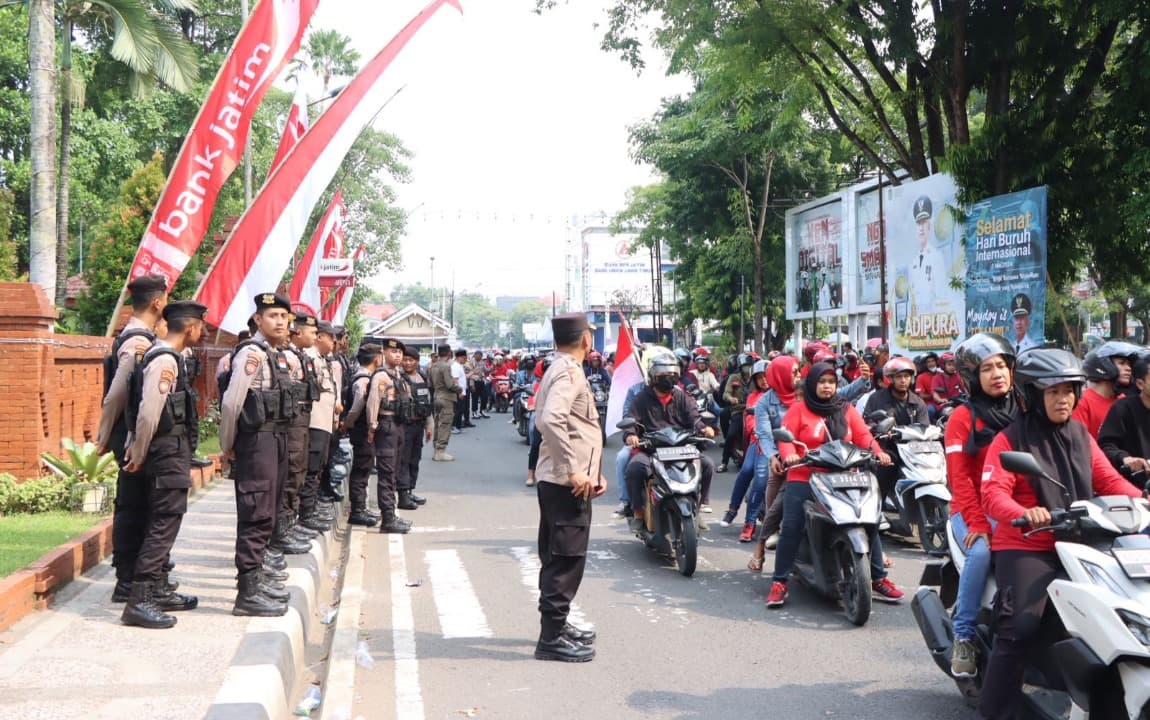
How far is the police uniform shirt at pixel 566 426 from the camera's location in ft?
20.5

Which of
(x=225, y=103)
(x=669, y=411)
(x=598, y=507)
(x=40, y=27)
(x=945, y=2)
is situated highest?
(x=945, y=2)

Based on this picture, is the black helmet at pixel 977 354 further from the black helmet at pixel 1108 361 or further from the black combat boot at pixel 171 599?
the black combat boot at pixel 171 599

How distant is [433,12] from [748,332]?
97.9 ft

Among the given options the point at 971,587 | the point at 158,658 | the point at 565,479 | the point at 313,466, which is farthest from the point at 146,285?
the point at 971,587

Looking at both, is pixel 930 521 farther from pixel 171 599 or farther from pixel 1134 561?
pixel 171 599

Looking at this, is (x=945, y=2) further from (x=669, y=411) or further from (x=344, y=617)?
(x=344, y=617)

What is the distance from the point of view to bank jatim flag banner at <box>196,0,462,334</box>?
25.7ft

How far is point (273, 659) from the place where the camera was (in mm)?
5688

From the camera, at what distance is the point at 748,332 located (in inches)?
1495

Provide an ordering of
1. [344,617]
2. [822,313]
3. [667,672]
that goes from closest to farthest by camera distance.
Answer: [667,672] → [344,617] → [822,313]

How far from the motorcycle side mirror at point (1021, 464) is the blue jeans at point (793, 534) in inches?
133

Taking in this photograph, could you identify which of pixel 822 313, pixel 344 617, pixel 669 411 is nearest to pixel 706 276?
pixel 822 313

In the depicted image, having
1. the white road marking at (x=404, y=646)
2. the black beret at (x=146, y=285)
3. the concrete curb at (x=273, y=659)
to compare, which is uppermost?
the black beret at (x=146, y=285)

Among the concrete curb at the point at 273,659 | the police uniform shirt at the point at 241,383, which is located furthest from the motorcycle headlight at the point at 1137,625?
the police uniform shirt at the point at 241,383
